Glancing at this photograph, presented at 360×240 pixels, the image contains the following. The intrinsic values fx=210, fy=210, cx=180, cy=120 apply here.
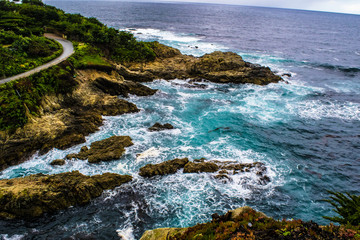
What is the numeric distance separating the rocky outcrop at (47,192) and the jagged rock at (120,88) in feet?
66.4

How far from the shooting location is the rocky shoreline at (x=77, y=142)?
17656mm

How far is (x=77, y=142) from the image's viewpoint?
26.2 metres

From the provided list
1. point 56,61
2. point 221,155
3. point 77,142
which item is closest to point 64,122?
point 77,142

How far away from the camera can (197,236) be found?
10.5 m

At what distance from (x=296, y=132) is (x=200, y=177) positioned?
63.5 ft

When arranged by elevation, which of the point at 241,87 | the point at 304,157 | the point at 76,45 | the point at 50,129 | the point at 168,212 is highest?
the point at 76,45

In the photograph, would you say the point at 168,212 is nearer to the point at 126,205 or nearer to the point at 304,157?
the point at 126,205

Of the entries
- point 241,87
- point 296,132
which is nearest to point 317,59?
point 241,87

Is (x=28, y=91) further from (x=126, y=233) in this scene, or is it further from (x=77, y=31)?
(x=77, y=31)

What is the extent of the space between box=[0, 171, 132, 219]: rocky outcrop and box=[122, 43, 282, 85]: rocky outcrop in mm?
31037

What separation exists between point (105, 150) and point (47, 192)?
785 cm

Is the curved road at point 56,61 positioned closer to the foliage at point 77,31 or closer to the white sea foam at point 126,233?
the foliage at point 77,31

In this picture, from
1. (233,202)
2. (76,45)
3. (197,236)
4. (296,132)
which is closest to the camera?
(197,236)

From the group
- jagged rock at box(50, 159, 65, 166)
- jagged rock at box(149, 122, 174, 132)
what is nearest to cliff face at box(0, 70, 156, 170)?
jagged rock at box(50, 159, 65, 166)
